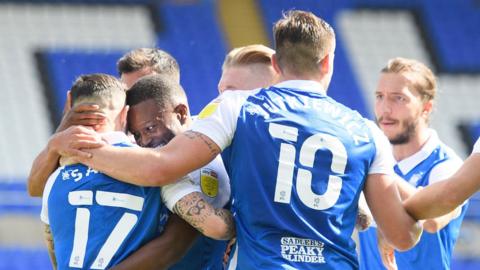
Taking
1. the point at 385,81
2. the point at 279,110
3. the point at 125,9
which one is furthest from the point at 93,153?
the point at 125,9

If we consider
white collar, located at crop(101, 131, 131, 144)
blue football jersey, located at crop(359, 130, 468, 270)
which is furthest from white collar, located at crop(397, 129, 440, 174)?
white collar, located at crop(101, 131, 131, 144)

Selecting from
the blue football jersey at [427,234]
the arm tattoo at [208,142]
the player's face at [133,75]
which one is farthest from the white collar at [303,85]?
the blue football jersey at [427,234]

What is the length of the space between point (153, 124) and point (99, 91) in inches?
11.1

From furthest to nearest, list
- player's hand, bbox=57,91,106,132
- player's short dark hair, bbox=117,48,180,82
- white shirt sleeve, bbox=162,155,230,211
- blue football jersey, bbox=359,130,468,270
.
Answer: blue football jersey, bbox=359,130,468,270
player's short dark hair, bbox=117,48,180,82
player's hand, bbox=57,91,106,132
white shirt sleeve, bbox=162,155,230,211

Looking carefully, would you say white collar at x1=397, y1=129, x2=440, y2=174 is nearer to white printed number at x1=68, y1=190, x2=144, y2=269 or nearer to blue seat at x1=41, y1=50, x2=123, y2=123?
white printed number at x1=68, y1=190, x2=144, y2=269

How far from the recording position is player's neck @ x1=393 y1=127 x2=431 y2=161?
682cm

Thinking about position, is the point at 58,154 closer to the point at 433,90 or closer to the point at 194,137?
the point at 194,137

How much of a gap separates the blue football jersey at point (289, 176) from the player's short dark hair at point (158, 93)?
243 millimetres

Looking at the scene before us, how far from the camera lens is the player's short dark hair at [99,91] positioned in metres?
4.57

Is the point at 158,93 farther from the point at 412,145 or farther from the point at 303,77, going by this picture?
the point at 412,145

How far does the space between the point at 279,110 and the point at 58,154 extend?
1020 millimetres

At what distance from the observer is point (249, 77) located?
517 centimetres

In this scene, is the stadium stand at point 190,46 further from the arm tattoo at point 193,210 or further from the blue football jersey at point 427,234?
the arm tattoo at point 193,210

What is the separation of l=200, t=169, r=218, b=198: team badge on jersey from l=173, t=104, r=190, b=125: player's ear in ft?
0.92
